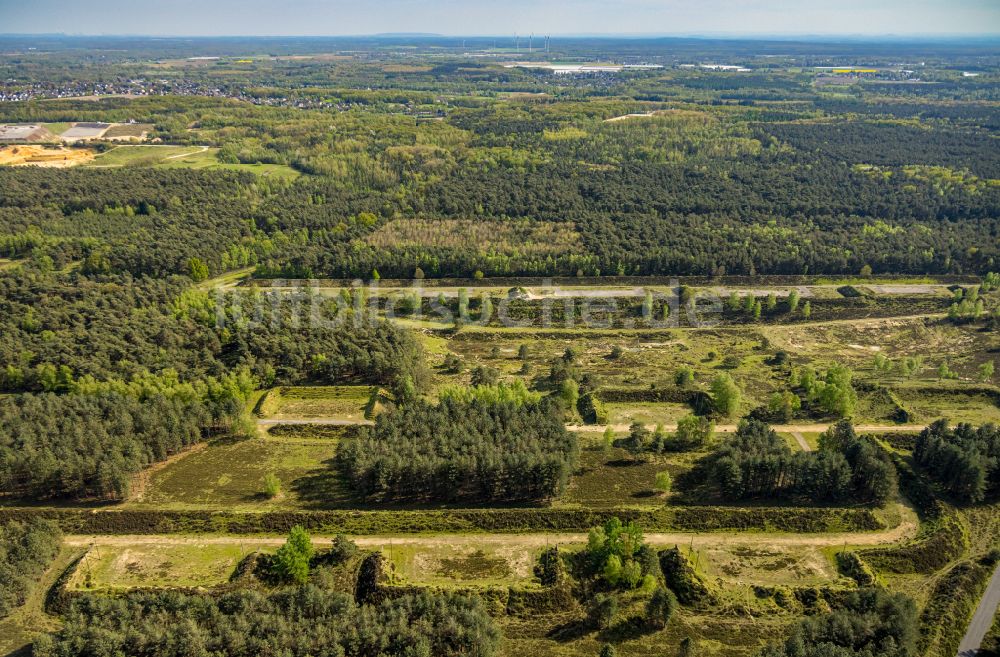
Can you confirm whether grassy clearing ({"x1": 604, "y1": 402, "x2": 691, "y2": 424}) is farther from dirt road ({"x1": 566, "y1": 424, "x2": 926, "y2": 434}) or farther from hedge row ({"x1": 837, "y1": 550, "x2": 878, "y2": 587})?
hedge row ({"x1": 837, "y1": 550, "x2": 878, "y2": 587})

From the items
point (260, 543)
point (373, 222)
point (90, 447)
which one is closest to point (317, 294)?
point (373, 222)

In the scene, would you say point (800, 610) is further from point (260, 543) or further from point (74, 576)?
point (74, 576)

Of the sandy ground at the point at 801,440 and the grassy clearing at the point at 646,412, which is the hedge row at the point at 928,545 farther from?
the grassy clearing at the point at 646,412

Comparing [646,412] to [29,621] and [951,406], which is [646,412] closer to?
[951,406]

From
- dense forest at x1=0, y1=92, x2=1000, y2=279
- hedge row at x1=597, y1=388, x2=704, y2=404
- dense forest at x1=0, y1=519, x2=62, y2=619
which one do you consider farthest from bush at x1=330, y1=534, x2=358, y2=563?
dense forest at x1=0, y1=92, x2=1000, y2=279

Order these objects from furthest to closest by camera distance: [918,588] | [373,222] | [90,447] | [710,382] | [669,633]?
[373,222] → [710,382] → [90,447] → [918,588] → [669,633]

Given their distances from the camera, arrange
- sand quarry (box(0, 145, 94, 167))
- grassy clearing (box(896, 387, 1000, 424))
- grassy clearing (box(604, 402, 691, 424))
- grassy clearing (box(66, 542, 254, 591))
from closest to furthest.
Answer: grassy clearing (box(66, 542, 254, 591)), grassy clearing (box(604, 402, 691, 424)), grassy clearing (box(896, 387, 1000, 424)), sand quarry (box(0, 145, 94, 167))

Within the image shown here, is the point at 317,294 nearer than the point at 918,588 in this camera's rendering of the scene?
No
